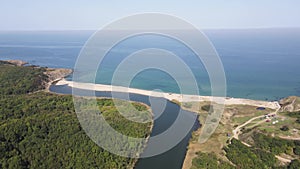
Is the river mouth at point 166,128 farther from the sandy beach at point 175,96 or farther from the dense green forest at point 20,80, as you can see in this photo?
the dense green forest at point 20,80

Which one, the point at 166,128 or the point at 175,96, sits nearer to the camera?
the point at 166,128

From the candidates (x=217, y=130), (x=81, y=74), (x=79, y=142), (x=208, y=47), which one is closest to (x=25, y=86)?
(x=81, y=74)

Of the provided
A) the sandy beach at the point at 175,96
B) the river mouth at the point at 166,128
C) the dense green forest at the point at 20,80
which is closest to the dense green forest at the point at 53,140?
the river mouth at the point at 166,128

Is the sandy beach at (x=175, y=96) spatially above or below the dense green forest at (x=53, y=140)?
above

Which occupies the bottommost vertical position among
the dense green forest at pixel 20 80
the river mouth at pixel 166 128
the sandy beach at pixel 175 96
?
the river mouth at pixel 166 128

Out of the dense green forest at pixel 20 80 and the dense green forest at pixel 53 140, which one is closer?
the dense green forest at pixel 53 140

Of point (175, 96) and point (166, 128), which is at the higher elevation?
point (175, 96)

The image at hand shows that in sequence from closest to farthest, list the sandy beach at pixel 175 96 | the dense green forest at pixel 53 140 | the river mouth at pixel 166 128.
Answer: the dense green forest at pixel 53 140
the river mouth at pixel 166 128
the sandy beach at pixel 175 96

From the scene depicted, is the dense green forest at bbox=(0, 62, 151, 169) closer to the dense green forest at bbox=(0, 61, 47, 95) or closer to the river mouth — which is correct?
the river mouth

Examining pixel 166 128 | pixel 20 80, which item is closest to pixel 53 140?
pixel 166 128

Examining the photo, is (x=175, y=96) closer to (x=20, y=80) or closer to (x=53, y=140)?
(x=53, y=140)

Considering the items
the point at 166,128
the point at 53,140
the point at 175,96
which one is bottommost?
the point at 166,128

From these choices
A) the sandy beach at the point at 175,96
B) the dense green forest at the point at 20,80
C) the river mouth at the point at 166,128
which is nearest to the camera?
the river mouth at the point at 166,128
